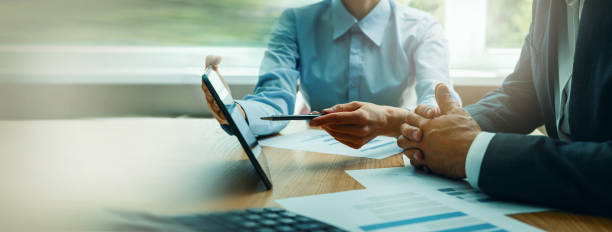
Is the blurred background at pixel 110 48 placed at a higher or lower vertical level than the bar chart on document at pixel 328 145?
higher

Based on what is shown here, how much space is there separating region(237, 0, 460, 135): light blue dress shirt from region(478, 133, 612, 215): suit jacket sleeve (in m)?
0.75

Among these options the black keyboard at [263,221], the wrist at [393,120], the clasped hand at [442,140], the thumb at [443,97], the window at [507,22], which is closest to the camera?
the black keyboard at [263,221]

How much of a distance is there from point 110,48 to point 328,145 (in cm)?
61

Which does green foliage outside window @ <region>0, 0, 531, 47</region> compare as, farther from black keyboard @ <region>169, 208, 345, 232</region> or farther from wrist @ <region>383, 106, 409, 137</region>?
wrist @ <region>383, 106, 409, 137</region>

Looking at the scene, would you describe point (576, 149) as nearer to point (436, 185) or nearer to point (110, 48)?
point (436, 185)

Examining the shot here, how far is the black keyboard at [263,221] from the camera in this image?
13.5 inches

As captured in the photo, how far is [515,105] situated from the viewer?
842 mm

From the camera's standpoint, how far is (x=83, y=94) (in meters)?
0.22

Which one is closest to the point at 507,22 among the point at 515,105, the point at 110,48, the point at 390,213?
the point at 515,105

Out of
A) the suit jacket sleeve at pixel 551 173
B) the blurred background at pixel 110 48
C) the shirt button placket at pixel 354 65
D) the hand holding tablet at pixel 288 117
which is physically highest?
the shirt button placket at pixel 354 65

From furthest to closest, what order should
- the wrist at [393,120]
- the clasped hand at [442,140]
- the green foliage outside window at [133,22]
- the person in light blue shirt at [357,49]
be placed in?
1. the person in light blue shirt at [357,49]
2. the wrist at [393,120]
3. the clasped hand at [442,140]
4. the green foliage outside window at [133,22]

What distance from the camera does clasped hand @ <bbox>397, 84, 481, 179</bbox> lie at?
0.56 meters

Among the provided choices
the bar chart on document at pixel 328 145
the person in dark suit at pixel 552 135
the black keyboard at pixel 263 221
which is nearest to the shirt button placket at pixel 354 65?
the bar chart on document at pixel 328 145

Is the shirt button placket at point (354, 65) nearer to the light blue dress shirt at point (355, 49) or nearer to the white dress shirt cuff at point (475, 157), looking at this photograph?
the light blue dress shirt at point (355, 49)
